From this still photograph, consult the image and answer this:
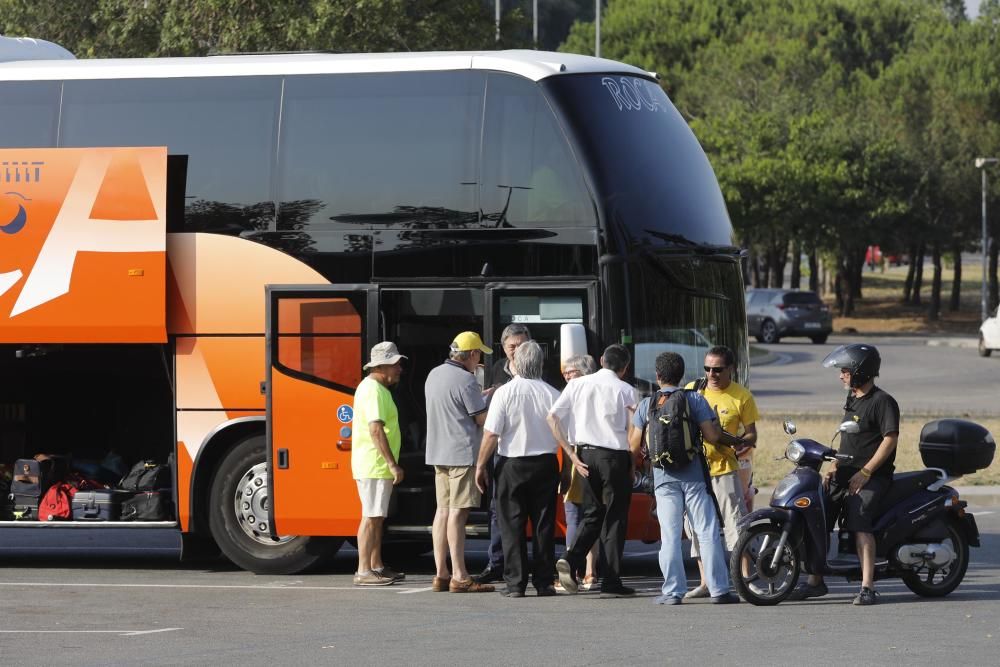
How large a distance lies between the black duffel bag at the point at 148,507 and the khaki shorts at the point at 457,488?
2801 mm

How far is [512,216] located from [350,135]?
139 cm

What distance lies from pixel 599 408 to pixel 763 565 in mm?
1419

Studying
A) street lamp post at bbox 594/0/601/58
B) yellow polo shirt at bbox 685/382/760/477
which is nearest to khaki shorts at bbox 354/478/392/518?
yellow polo shirt at bbox 685/382/760/477

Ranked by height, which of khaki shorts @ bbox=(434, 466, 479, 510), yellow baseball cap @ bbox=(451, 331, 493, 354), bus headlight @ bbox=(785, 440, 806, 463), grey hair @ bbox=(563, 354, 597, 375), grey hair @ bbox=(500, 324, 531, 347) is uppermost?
grey hair @ bbox=(500, 324, 531, 347)

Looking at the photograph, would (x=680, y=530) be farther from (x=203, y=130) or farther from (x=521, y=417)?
(x=203, y=130)

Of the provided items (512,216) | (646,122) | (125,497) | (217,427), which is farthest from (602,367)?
(125,497)

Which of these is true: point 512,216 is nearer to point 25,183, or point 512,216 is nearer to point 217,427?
point 217,427

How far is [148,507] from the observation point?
1297 centimetres

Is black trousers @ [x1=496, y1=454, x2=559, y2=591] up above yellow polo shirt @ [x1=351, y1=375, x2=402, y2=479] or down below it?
below

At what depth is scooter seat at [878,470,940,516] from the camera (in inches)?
421

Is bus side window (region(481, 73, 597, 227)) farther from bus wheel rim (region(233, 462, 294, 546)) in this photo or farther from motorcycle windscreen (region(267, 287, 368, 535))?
bus wheel rim (region(233, 462, 294, 546))

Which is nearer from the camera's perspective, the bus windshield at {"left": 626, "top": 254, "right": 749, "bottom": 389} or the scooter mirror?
the scooter mirror

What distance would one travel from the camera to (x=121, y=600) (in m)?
11.2

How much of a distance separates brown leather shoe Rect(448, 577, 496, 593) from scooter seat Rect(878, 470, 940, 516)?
103 inches
